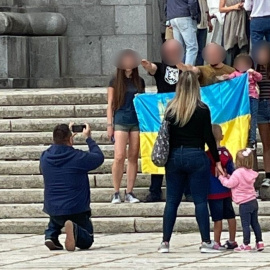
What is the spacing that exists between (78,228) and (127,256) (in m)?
0.68

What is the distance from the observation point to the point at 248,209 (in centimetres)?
1248

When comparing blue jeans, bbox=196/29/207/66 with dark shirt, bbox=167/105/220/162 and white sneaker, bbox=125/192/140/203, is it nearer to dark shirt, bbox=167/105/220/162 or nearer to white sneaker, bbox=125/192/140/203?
white sneaker, bbox=125/192/140/203

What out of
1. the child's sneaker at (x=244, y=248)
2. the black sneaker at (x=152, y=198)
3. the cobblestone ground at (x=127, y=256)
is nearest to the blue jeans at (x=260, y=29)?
the black sneaker at (x=152, y=198)

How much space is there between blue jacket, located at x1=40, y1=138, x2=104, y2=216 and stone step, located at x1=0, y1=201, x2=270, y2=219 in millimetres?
1681

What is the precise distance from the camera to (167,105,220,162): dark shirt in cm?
1228

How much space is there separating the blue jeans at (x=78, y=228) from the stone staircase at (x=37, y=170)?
1.34 meters

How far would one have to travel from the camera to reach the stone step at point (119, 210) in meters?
14.3

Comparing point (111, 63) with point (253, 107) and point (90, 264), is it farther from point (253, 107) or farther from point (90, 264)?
point (90, 264)

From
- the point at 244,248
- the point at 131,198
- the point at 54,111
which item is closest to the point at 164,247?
the point at 244,248

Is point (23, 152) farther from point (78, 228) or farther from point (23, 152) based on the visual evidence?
point (78, 228)

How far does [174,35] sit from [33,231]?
4.83 m

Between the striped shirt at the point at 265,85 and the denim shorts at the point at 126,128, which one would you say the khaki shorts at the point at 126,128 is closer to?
the denim shorts at the point at 126,128

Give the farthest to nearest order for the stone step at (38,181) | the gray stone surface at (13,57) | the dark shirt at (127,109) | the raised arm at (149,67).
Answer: the gray stone surface at (13,57)
the stone step at (38,181)
the dark shirt at (127,109)
the raised arm at (149,67)

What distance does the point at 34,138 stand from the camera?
16.5 m
